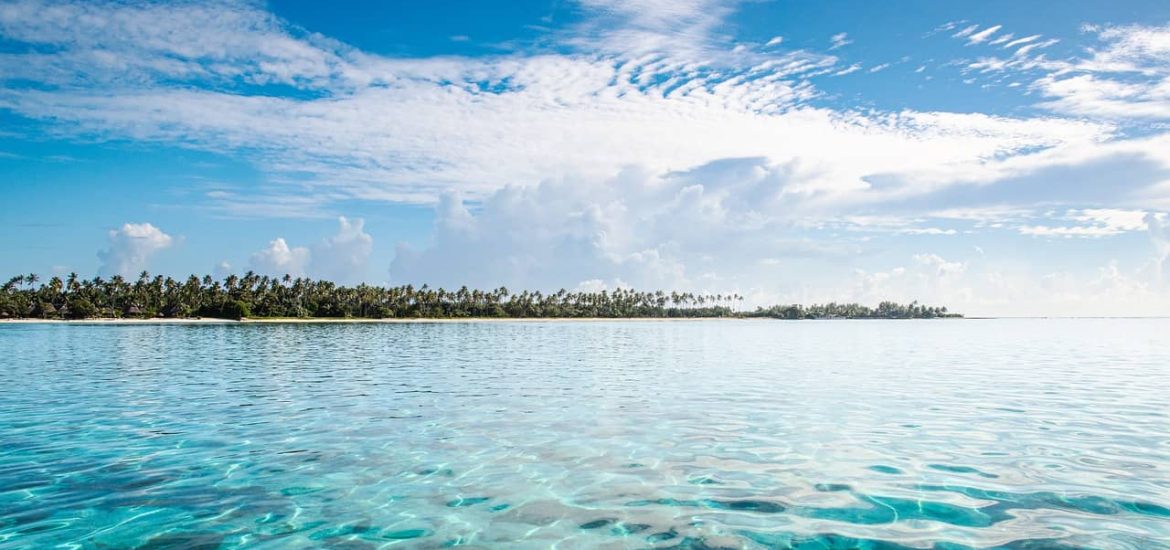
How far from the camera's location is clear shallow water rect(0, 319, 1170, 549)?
10680mm

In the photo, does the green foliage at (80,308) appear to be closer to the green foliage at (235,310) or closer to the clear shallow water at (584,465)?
the green foliage at (235,310)

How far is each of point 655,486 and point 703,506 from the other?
1.53m

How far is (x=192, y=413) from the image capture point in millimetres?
22094

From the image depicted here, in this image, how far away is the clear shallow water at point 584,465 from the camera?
10.7 metres

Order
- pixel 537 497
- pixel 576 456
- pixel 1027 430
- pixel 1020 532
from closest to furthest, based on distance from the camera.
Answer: pixel 1020 532, pixel 537 497, pixel 576 456, pixel 1027 430

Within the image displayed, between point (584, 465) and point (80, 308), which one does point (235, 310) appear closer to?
point (80, 308)

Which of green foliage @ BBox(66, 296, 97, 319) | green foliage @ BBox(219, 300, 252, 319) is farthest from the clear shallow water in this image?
green foliage @ BBox(66, 296, 97, 319)

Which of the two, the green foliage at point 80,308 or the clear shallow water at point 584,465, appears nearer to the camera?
the clear shallow water at point 584,465

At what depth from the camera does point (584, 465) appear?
15.0 m

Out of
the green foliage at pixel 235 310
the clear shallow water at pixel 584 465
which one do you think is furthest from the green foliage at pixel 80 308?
the clear shallow water at pixel 584 465

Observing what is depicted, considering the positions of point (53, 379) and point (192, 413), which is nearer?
point (192, 413)

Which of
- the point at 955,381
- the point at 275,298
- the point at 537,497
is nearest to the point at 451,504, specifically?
the point at 537,497

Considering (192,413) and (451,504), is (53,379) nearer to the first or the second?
(192,413)

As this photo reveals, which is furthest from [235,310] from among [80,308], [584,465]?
[584,465]
